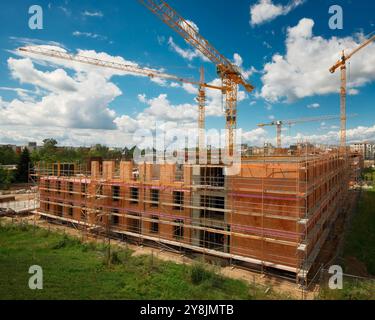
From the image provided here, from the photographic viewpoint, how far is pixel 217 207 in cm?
1612

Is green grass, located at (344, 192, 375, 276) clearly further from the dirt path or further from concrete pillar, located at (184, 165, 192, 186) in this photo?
concrete pillar, located at (184, 165, 192, 186)

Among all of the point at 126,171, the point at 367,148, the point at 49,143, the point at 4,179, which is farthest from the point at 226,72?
the point at 367,148

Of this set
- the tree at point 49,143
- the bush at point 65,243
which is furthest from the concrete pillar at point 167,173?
the tree at point 49,143

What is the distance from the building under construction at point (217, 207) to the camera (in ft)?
42.3

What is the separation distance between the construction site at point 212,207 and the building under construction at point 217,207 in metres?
0.05

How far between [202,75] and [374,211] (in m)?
30.1

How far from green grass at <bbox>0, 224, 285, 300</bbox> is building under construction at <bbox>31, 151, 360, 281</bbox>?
90.9 inches

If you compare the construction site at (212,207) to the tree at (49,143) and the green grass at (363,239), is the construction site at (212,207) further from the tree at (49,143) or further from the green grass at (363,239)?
the tree at (49,143)

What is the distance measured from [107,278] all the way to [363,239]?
58.7ft

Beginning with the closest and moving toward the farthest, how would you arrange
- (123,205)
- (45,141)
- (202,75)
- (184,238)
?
(184,238) → (123,205) → (202,75) → (45,141)

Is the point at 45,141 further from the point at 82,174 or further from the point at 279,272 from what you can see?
the point at 279,272

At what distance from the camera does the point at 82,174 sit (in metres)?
24.4

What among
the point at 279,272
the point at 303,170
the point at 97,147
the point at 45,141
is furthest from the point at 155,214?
the point at 97,147
